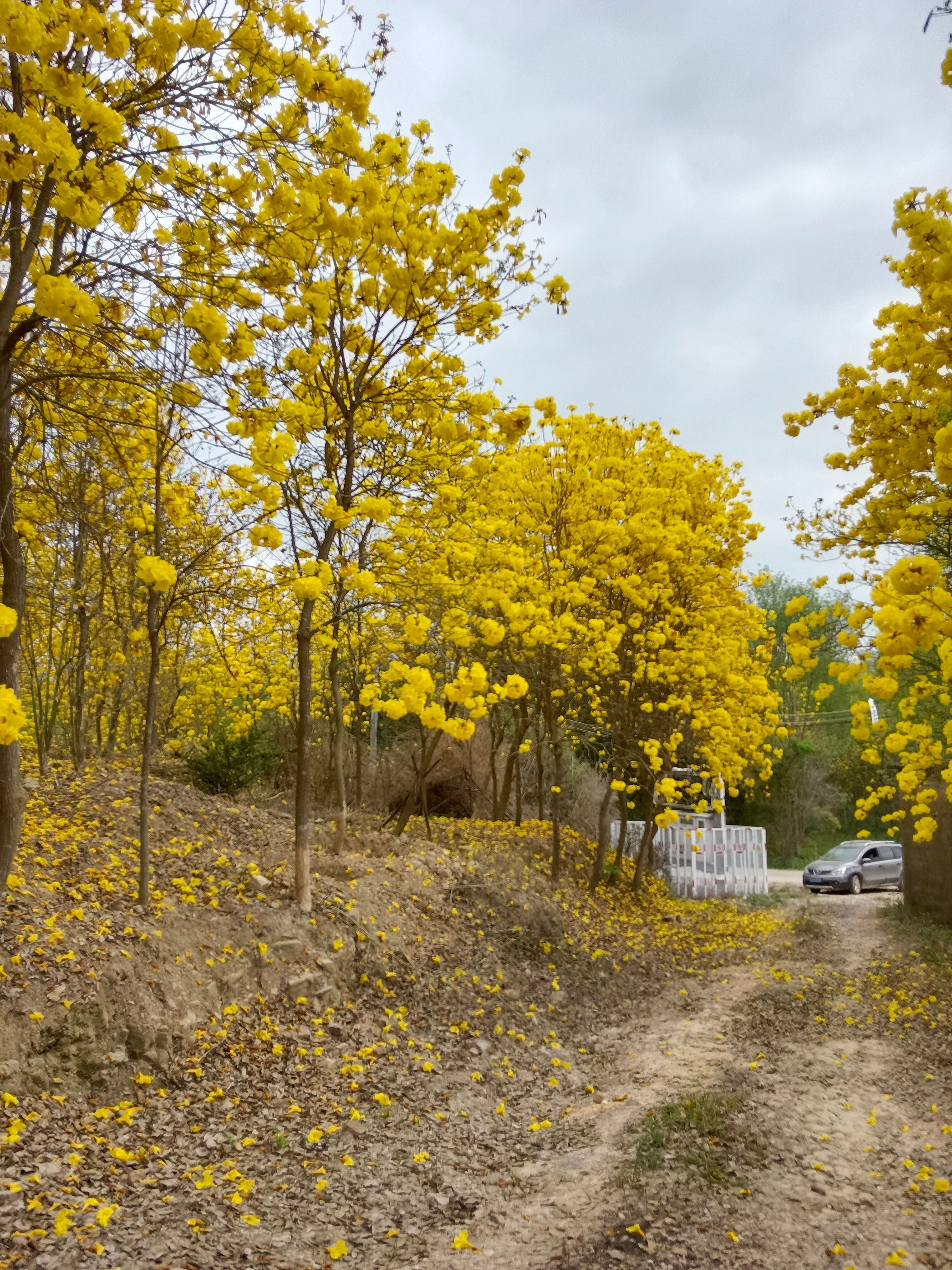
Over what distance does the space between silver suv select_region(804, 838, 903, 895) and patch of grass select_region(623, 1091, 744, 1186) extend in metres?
14.8

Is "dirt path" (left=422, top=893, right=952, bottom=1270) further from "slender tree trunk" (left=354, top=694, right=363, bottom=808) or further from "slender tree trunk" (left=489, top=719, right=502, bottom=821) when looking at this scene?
"slender tree trunk" (left=489, top=719, right=502, bottom=821)

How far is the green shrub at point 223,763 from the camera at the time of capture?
903cm

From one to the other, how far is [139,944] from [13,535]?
2.31m

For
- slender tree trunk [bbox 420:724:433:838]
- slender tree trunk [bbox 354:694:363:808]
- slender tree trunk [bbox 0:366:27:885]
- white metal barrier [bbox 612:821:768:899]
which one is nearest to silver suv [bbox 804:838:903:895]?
white metal barrier [bbox 612:821:768:899]

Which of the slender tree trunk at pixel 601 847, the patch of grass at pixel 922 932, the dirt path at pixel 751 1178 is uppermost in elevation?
the slender tree trunk at pixel 601 847

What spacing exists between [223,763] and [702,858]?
31.8 feet

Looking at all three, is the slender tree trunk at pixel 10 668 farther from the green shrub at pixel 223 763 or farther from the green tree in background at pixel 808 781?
the green tree in background at pixel 808 781

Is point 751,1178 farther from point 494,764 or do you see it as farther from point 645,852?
point 645,852

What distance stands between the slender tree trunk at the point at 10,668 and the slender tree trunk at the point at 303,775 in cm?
182

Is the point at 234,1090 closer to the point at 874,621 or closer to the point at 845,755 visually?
the point at 874,621

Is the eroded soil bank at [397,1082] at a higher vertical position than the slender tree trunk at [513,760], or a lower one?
lower

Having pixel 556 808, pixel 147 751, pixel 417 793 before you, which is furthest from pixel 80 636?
pixel 556 808

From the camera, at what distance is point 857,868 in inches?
704

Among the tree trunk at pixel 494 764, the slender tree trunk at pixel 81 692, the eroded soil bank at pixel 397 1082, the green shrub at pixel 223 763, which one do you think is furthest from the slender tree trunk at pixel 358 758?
the slender tree trunk at pixel 81 692
